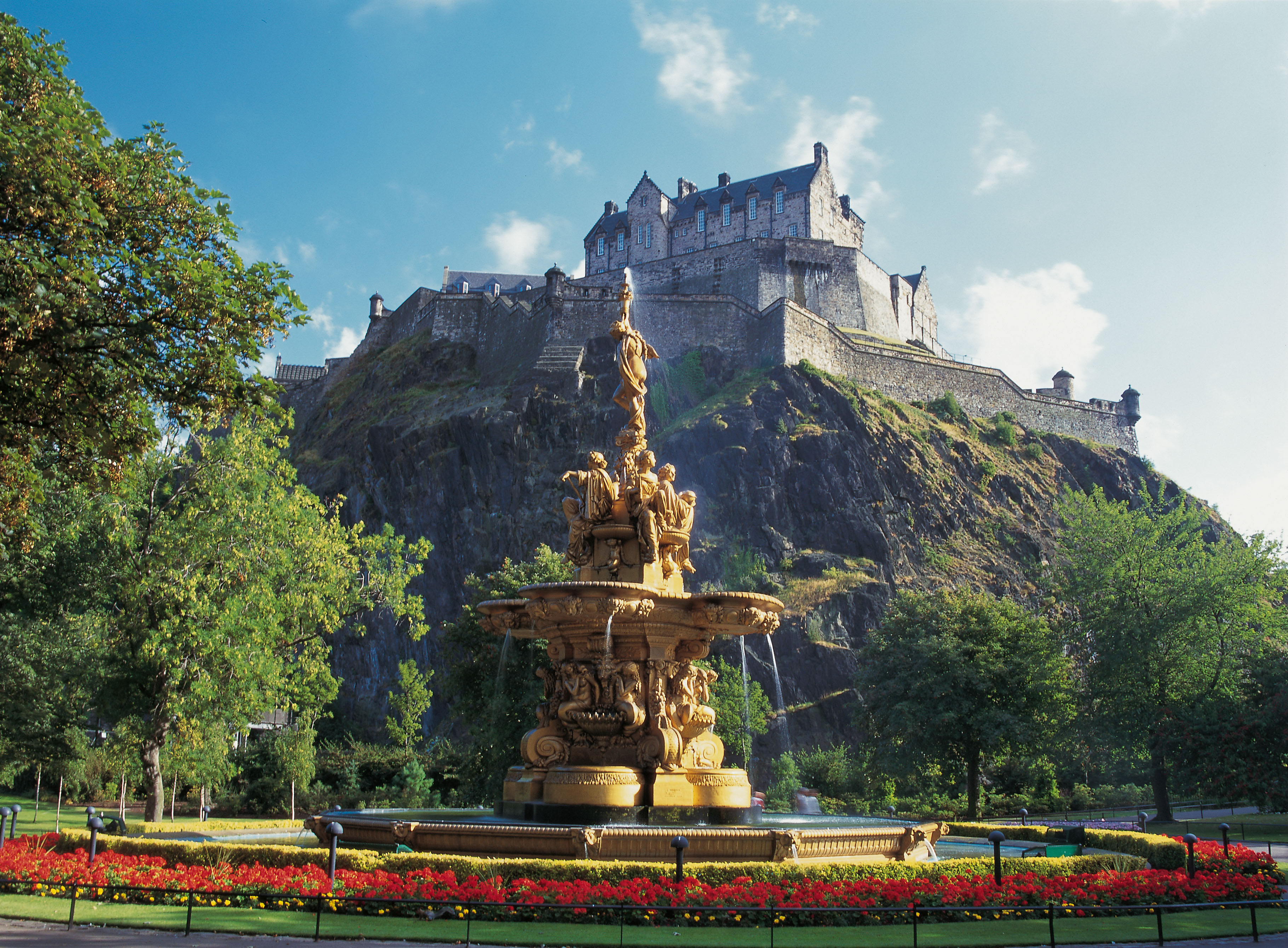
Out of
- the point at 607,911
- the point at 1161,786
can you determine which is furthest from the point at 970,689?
the point at 607,911

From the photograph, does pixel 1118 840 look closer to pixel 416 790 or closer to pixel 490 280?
pixel 416 790

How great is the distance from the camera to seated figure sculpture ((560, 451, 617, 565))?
548 inches

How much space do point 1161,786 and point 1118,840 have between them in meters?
19.5

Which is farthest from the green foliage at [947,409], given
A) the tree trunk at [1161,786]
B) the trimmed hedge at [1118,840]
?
the trimmed hedge at [1118,840]

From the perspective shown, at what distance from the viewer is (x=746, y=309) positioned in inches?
2813

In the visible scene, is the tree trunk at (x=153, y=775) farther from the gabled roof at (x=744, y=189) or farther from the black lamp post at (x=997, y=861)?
the gabled roof at (x=744, y=189)

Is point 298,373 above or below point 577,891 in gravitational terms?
above

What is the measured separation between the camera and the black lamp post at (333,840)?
9.17m

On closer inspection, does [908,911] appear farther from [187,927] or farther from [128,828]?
[128,828]

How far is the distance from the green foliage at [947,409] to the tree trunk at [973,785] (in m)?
42.0

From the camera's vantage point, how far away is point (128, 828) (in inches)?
622

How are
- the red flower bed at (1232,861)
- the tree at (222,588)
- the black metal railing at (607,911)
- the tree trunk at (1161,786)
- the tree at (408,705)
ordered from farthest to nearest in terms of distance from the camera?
the tree at (408,705) < the tree trunk at (1161,786) < the tree at (222,588) < the red flower bed at (1232,861) < the black metal railing at (607,911)

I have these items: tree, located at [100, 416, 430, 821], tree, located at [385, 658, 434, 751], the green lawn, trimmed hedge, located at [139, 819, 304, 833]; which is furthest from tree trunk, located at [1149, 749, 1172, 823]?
trimmed hedge, located at [139, 819, 304, 833]

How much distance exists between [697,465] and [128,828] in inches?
1893
